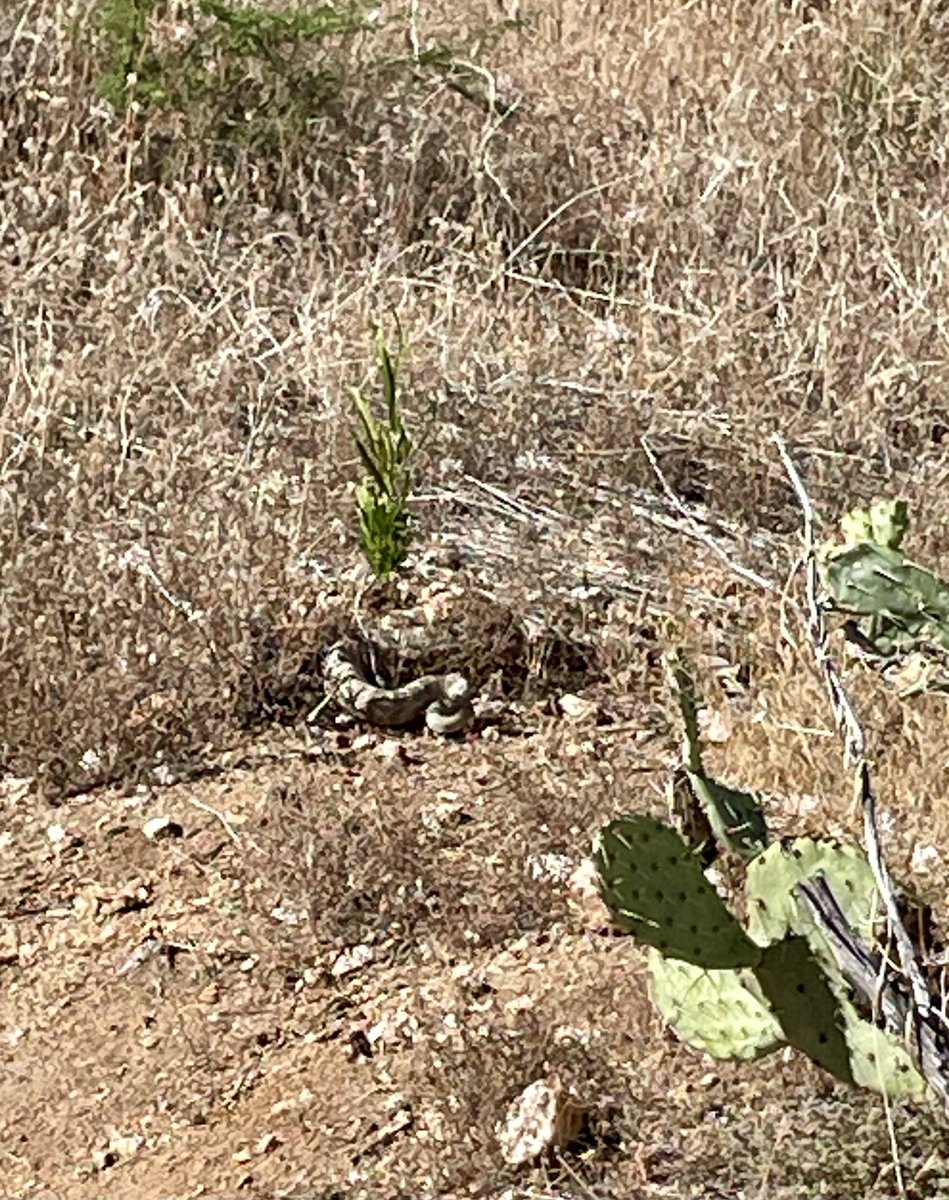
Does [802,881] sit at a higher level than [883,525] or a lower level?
lower

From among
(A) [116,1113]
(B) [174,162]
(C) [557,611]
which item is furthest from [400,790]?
(B) [174,162]

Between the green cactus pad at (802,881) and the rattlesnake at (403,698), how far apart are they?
138cm

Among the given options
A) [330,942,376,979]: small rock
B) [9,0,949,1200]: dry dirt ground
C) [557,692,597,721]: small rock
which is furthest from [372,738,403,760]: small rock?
[330,942,376,979]: small rock

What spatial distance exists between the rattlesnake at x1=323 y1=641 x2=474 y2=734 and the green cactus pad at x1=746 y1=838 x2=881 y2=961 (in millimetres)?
1377

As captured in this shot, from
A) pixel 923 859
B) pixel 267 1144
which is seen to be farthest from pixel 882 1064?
pixel 267 1144

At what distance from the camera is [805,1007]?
259cm

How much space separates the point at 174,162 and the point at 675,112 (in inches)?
60.0

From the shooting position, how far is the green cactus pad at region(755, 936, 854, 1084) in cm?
257

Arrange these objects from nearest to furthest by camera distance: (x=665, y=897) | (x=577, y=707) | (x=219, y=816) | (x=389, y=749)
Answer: (x=665, y=897) < (x=219, y=816) < (x=389, y=749) < (x=577, y=707)

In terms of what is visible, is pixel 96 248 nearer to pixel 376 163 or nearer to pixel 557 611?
pixel 376 163

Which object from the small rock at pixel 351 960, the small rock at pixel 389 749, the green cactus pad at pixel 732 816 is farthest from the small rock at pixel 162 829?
the green cactus pad at pixel 732 816

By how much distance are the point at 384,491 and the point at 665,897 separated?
1888mm

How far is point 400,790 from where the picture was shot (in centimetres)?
381

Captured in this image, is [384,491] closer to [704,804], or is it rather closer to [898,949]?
[704,804]
